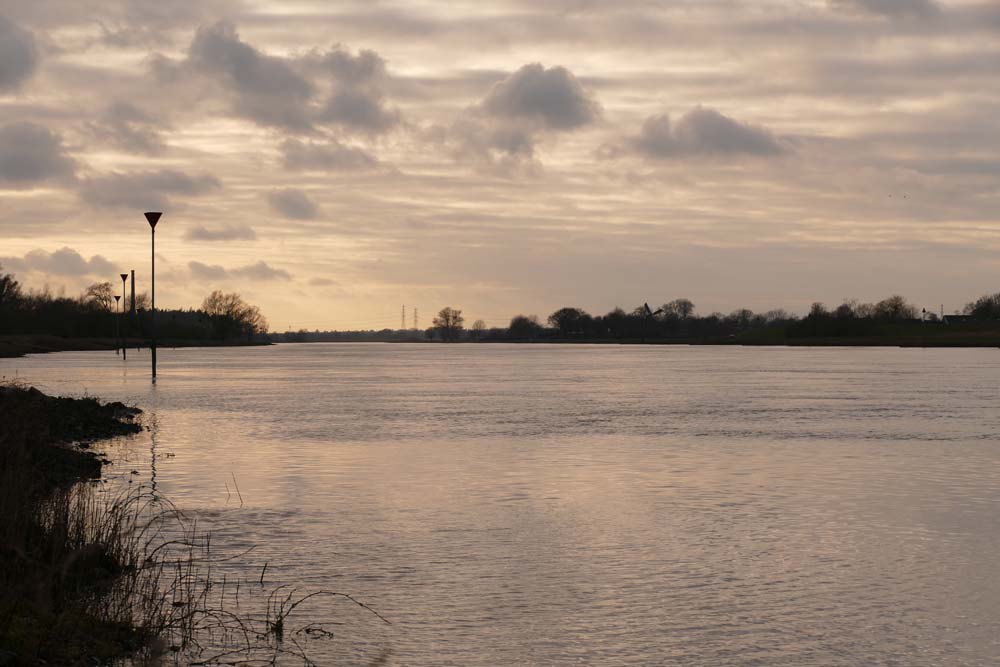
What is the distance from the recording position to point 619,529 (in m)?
15.3

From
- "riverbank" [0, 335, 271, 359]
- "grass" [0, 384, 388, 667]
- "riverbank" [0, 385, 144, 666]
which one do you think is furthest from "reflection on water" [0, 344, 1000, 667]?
"riverbank" [0, 335, 271, 359]

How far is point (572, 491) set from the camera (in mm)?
19000

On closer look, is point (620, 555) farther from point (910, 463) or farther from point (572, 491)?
point (910, 463)

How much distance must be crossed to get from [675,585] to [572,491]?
718cm

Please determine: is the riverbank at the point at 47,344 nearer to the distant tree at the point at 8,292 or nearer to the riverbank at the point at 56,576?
the distant tree at the point at 8,292

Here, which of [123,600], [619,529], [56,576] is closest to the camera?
[123,600]

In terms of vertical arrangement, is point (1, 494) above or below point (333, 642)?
above

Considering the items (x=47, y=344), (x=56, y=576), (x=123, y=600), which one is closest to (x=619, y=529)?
(x=123, y=600)

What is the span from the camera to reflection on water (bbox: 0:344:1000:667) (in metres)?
9.89

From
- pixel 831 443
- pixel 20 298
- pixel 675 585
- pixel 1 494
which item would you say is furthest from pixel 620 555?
pixel 20 298

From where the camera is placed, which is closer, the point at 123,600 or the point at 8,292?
the point at 123,600

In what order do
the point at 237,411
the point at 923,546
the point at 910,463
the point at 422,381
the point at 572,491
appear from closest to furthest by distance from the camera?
the point at 923,546 → the point at 572,491 → the point at 910,463 → the point at 237,411 → the point at 422,381

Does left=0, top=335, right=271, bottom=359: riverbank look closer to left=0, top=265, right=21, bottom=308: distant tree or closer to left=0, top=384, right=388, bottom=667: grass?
left=0, top=265, right=21, bottom=308: distant tree

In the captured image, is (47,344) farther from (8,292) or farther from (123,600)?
(123,600)
